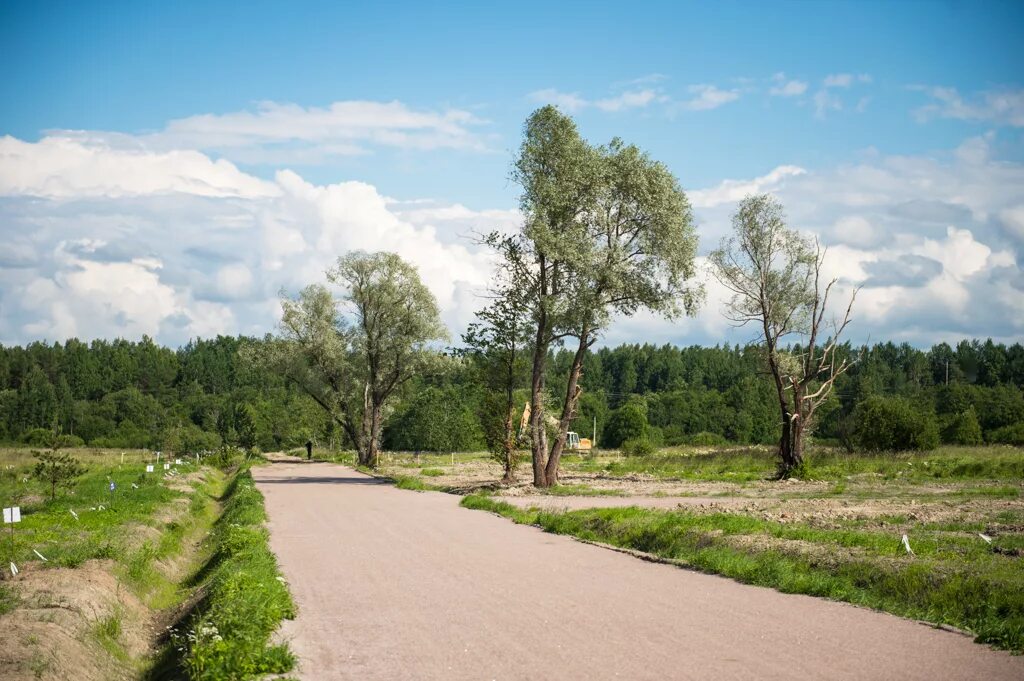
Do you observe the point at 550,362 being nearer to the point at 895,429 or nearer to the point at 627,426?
the point at 895,429

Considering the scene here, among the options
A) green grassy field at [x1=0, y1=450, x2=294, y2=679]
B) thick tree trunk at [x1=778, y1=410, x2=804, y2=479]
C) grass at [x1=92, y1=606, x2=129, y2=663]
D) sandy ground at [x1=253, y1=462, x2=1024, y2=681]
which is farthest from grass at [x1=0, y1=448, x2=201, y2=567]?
thick tree trunk at [x1=778, y1=410, x2=804, y2=479]

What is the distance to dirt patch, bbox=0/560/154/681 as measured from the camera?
34.9 feet

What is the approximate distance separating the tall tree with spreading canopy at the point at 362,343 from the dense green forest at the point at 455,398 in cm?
264

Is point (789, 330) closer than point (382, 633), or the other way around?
point (382, 633)

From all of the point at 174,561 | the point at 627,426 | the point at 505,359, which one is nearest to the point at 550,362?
the point at 505,359

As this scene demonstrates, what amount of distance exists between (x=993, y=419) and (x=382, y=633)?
81.8 m

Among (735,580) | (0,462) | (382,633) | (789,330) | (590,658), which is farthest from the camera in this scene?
(0,462)

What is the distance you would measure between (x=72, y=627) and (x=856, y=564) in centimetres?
1132

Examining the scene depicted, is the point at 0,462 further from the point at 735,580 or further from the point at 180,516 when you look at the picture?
the point at 735,580

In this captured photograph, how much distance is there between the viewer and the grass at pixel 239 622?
9.04 m

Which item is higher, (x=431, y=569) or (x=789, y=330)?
(x=789, y=330)

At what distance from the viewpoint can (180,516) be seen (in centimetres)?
2694

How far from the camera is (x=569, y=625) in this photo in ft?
36.0

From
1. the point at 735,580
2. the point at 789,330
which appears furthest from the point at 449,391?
the point at 735,580
